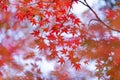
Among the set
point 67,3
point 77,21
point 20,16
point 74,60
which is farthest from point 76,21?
point 20,16

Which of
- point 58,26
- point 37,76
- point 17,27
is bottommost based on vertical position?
point 37,76

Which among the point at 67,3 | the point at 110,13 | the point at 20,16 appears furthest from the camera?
the point at 110,13

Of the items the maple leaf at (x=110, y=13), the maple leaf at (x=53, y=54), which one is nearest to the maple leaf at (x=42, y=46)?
the maple leaf at (x=53, y=54)

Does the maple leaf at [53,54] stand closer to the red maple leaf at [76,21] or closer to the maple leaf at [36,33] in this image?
the maple leaf at [36,33]

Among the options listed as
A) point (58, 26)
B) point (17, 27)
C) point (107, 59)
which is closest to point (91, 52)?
point (107, 59)

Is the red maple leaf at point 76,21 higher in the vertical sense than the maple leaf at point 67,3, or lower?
lower

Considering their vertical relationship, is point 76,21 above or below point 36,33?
above

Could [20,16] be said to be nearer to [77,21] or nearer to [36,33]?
[36,33]

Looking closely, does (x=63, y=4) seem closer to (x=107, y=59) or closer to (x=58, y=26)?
(x=58, y=26)

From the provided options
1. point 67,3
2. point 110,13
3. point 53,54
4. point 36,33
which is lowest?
point 53,54

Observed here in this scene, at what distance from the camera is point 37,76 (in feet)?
15.5

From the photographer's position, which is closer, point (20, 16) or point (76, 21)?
point (76, 21)

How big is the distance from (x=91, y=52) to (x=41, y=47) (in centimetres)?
79

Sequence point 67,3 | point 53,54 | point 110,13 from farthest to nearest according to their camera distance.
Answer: point 110,13, point 53,54, point 67,3
